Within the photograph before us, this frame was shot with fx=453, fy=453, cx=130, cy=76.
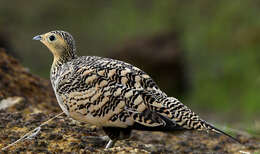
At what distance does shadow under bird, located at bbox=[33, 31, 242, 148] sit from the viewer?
5344mm

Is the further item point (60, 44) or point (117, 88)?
point (60, 44)

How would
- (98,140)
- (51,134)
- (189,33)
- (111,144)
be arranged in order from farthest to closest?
(189,33) < (98,140) < (51,134) < (111,144)

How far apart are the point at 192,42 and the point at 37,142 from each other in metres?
20.3

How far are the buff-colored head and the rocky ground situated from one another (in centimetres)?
90

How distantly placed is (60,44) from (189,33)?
19.8 meters

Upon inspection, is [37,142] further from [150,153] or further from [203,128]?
[203,128]

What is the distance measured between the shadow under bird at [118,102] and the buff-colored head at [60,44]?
0.65 m

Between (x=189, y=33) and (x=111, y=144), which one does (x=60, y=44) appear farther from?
(x=189, y=33)

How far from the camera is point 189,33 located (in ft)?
84.7

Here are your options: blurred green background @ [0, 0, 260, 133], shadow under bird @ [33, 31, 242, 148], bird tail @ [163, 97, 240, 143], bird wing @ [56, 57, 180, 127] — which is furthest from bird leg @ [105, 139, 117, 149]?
blurred green background @ [0, 0, 260, 133]

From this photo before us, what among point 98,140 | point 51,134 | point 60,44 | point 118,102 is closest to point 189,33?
point 60,44

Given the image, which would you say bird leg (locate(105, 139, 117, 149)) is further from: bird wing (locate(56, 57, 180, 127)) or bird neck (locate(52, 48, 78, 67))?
bird neck (locate(52, 48, 78, 67))

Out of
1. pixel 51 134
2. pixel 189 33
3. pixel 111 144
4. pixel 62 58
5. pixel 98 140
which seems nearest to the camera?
pixel 111 144

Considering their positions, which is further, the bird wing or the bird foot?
the bird foot
